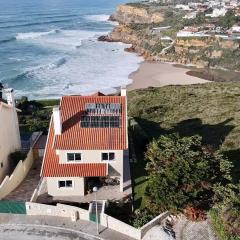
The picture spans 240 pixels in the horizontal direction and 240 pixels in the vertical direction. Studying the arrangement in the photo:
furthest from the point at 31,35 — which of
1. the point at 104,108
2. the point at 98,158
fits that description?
the point at 98,158

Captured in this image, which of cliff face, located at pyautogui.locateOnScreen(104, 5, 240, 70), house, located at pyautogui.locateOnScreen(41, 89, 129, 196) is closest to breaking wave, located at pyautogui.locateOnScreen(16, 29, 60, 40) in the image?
cliff face, located at pyautogui.locateOnScreen(104, 5, 240, 70)

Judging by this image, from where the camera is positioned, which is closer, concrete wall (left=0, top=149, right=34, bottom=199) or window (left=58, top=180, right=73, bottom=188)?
window (left=58, top=180, right=73, bottom=188)

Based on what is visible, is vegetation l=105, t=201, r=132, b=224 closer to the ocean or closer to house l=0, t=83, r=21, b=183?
house l=0, t=83, r=21, b=183

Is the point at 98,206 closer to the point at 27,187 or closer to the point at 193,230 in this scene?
the point at 193,230

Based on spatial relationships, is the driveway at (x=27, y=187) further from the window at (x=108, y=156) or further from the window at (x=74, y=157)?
the window at (x=108, y=156)

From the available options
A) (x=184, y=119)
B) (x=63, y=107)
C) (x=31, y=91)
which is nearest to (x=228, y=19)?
(x=31, y=91)

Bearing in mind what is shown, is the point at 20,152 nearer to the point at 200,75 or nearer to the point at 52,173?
the point at 52,173
